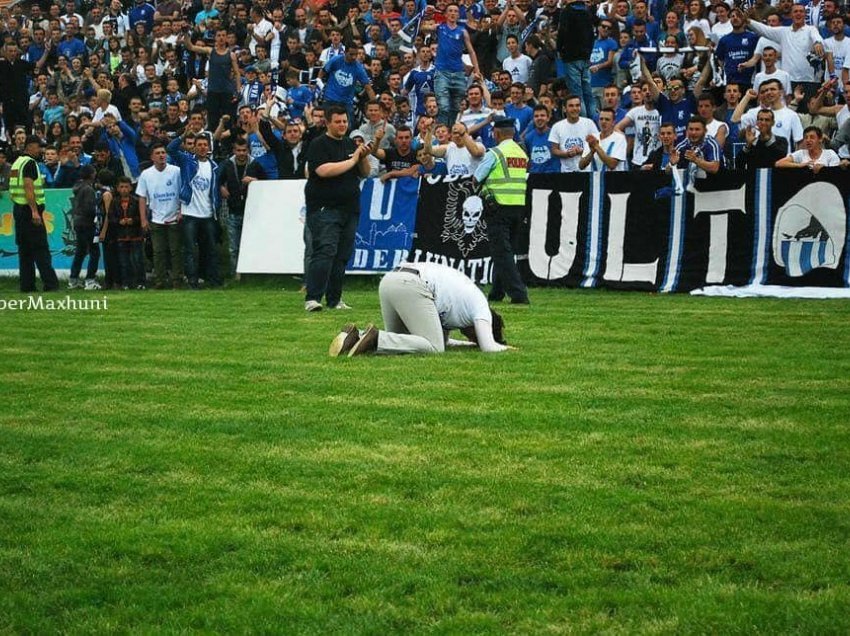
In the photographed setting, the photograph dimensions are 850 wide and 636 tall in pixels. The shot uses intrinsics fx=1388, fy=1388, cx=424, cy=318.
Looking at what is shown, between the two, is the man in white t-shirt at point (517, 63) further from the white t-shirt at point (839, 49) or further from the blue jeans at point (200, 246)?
the blue jeans at point (200, 246)

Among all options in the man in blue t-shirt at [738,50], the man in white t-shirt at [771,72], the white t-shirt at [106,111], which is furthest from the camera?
the white t-shirt at [106,111]

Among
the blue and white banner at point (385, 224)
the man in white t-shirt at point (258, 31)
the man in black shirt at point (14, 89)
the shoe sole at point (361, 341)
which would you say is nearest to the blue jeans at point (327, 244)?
the shoe sole at point (361, 341)

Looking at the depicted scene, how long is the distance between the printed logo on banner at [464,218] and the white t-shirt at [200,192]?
157 inches

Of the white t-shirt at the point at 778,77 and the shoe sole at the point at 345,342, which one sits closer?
the shoe sole at the point at 345,342

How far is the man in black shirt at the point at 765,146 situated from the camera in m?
17.4

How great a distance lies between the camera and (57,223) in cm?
2425

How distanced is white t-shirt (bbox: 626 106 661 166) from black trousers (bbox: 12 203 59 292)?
902 cm

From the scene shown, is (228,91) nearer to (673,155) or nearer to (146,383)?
(673,155)

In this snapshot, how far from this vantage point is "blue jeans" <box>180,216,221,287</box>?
21.6 metres

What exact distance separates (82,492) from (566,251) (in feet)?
41.4

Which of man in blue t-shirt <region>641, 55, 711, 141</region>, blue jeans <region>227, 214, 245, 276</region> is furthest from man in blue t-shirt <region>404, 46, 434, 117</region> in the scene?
man in blue t-shirt <region>641, 55, 711, 141</region>

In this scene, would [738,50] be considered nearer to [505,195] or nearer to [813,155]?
[813,155]

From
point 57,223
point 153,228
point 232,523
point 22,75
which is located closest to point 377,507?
point 232,523

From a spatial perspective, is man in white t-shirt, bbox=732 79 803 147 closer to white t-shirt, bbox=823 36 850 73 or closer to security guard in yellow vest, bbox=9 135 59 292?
white t-shirt, bbox=823 36 850 73
